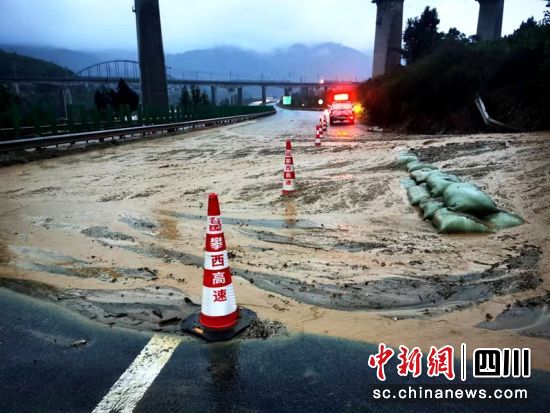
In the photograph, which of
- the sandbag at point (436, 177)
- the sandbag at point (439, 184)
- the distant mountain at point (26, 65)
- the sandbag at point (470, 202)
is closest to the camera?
the sandbag at point (470, 202)

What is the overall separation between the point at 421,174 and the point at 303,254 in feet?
13.4

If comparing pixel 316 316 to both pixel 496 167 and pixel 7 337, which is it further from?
pixel 496 167

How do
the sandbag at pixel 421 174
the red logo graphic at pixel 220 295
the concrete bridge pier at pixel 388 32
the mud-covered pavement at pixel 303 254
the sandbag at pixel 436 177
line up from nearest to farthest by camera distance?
1. the red logo graphic at pixel 220 295
2. the mud-covered pavement at pixel 303 254
3. the sandbag at pixel 436 177
4. the sandbag at pixel 421 174
5. the concrete bridge pier at pixel 388 32

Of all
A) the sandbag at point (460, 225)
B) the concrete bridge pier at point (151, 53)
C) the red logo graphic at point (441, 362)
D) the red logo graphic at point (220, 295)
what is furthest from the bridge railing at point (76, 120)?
the red logo graphic at point (441, 362)

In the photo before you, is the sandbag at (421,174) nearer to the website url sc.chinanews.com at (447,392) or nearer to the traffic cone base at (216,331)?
the traffic cone base at (216,331)

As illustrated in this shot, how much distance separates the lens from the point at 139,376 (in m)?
2.68

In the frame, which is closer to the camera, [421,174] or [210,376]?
[210,376]

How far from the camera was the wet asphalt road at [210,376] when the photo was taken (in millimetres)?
2426

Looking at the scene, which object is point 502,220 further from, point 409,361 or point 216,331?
point 216,331

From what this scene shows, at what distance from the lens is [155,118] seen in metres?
28.5

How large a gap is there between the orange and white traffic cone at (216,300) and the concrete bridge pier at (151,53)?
32492 mm

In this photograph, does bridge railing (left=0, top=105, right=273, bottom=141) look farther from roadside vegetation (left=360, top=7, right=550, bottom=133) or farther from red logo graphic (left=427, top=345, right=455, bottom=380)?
red logo graphic (left=427, top=345, right=455, bottom=380)

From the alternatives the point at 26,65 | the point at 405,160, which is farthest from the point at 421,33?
the point at 26,65

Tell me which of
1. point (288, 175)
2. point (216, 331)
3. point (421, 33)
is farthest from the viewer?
point (421, 33)
